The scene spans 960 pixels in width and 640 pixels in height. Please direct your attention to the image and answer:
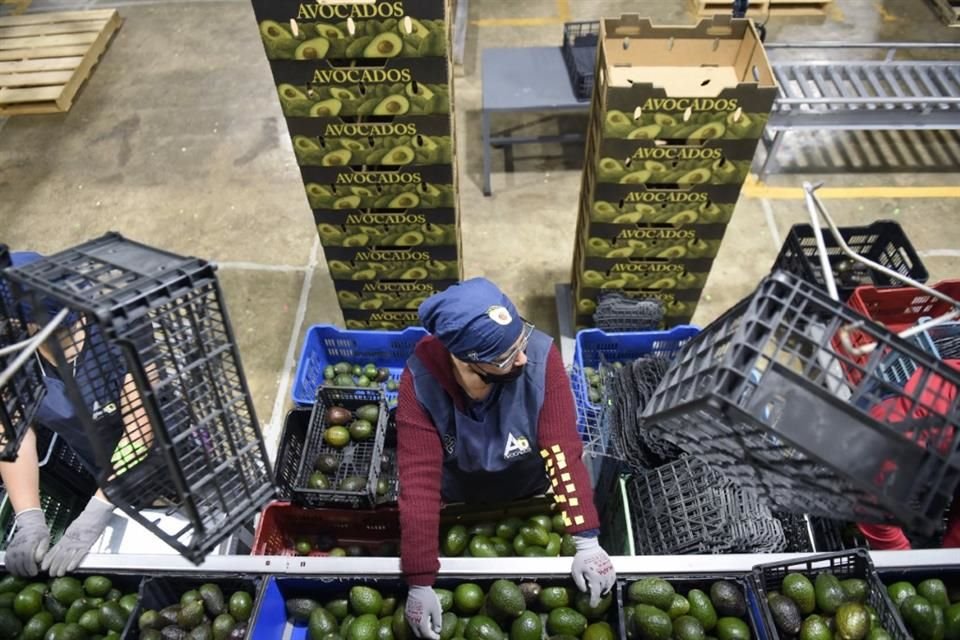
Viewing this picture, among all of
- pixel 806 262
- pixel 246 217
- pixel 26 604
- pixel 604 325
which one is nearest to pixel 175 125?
pixel 246 217

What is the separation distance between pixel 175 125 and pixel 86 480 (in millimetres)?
4400

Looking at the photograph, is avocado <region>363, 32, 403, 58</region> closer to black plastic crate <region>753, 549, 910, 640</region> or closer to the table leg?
the table leg

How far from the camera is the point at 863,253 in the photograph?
3896 mm

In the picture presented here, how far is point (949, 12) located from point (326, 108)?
7673mm

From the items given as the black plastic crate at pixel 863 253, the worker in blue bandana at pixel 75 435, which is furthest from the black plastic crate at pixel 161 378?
the black plastic crate at pixel 863 253

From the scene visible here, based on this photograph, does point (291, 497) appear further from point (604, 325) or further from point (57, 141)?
point (57, 141)

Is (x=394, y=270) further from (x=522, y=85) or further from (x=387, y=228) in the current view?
(x=522, y=85)

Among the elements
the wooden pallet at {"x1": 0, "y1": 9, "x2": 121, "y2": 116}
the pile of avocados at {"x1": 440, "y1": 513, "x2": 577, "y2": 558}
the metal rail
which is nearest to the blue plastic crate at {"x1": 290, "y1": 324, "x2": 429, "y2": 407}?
the pile of avocados at {"x1": 440, "y1": 513, "x2": 577, "y2": 558}

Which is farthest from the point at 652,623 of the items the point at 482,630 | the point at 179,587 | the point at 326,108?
the point at 326,108

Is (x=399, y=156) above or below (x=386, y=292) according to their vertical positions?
above

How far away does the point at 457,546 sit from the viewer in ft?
8.14

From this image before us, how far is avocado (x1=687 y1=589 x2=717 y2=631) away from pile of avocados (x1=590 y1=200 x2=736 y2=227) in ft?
6.55

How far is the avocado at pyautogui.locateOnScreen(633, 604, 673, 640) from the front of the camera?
78.2 inches

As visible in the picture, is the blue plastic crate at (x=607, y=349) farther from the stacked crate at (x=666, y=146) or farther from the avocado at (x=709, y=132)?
the avocado at (x=709, y=132)
